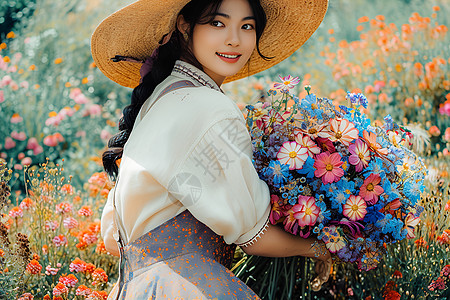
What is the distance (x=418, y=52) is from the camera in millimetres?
4840

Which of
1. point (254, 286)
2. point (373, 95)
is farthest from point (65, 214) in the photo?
point (373, 95)

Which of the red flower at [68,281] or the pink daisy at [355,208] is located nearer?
the pink daisy at [355,208]

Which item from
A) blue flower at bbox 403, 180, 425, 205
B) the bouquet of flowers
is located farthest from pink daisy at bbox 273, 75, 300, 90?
blue flower at bbox 403, 180, 425, 205

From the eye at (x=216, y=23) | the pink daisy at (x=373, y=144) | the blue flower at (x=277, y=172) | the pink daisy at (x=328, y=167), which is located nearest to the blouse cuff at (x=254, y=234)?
the blue flower at (x=277, y=172)

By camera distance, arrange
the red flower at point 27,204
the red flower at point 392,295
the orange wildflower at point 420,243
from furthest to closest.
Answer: the red flower at point 27,204
the orange wildflower at point 420,243
the red flower at point 392,295

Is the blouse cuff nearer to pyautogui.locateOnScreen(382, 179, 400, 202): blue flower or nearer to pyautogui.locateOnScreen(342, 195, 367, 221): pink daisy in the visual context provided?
pyautogui.locateOnScreen(342, 195, 367, 221): pink daisy

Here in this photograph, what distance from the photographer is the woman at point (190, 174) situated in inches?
65.1

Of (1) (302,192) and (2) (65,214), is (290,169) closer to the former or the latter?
(1) (302,192)

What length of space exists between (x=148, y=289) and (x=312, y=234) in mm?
576

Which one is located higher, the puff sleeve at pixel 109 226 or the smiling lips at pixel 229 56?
the smiling lips at pixel 229 56

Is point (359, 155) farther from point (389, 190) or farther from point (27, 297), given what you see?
point (27, 297)

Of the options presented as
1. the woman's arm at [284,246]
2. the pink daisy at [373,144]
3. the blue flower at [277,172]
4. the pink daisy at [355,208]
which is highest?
the pink daisy at [373,144]

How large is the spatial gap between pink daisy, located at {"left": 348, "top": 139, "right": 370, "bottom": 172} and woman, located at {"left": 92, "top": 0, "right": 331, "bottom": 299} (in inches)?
11.4

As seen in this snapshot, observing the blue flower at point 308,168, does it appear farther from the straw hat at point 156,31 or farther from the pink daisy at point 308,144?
the straw hat at point 156,31
